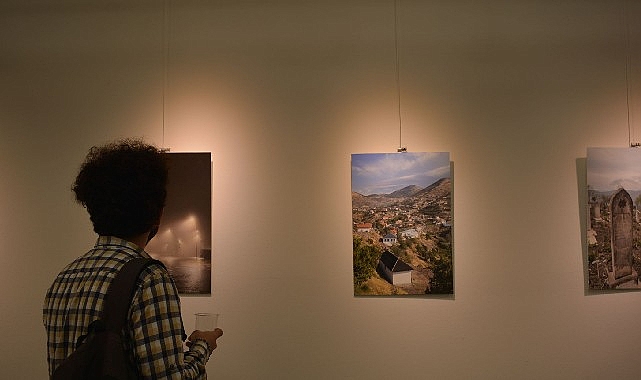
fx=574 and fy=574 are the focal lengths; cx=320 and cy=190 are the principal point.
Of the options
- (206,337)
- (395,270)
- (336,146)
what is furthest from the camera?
(336,146)

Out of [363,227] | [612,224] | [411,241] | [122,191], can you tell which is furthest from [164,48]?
[612,224]

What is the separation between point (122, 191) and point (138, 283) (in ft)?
0.96

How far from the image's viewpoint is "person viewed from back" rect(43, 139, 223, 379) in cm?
148

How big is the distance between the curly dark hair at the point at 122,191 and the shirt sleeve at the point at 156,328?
0.61 ft

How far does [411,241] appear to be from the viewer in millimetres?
3242

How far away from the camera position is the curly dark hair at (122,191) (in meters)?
1.63

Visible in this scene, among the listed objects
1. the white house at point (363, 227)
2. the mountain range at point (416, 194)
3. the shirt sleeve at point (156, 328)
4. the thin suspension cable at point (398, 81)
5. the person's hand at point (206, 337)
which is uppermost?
the thin suspension cable at point (398, 81)

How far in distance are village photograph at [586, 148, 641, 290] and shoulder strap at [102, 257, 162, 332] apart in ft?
8.77

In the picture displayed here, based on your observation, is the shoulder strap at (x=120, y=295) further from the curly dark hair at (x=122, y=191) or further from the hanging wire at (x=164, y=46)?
the hanging wire at (x=164, y=46)

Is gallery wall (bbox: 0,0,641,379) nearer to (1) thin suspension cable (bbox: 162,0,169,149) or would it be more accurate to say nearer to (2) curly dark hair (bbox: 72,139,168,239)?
(1) thin suspension cable (bbox: 162,0,169,149)

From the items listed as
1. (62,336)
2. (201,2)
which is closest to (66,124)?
(201,2)

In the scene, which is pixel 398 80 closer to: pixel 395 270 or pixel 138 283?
pixel 395 270

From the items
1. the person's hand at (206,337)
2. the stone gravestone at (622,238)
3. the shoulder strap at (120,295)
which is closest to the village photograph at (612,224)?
the stone gravestone at (622,238)

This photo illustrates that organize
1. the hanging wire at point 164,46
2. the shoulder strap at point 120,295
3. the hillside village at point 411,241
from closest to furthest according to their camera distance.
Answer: the shoulder strap at point 120,295, the hillside village at point 411,241, the hanging wire at point 164,46
